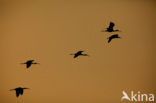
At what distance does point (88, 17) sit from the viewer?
2.82 m

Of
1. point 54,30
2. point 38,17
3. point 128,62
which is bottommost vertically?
point 128,62

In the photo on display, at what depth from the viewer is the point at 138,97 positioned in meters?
2.66

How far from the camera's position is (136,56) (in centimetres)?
272

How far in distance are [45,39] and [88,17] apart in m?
0.63

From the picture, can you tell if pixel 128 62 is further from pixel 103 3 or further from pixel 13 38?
pixel 13 38

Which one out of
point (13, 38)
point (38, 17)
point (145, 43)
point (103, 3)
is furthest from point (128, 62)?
point (13, 38)

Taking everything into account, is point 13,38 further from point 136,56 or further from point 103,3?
point 136,56

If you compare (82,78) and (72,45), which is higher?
(72,45)

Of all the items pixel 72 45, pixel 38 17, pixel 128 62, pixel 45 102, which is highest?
pixel 38 17

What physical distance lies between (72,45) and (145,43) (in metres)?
0.92

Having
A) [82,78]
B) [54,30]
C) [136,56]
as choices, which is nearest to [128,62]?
A: [136,56]

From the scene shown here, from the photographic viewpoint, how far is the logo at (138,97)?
2654 millimetres

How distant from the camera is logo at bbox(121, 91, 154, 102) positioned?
2.65 m

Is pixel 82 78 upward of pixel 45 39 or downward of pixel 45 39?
downward
